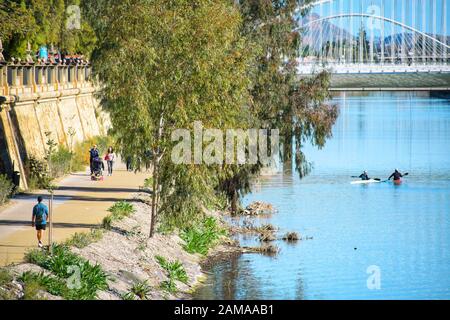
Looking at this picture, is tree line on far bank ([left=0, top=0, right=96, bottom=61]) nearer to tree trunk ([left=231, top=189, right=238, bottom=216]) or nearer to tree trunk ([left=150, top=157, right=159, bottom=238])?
tree trunk ([left=150, top=157, right=159, bottom=238])

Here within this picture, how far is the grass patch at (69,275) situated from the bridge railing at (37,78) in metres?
11.5

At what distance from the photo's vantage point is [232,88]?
2803cm

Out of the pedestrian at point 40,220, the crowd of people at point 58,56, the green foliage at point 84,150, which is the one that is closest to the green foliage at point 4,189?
the pedestrian at point 40,220

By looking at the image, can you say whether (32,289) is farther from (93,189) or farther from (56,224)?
(93,189)

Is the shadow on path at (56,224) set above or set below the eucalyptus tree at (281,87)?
below

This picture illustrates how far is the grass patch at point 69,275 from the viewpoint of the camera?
65.3 feet

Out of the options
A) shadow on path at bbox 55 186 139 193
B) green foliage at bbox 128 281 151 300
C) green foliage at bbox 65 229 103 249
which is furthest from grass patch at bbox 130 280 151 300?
shadow on path at bbox 55 186 139 193

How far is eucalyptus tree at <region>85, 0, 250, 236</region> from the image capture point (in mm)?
26422

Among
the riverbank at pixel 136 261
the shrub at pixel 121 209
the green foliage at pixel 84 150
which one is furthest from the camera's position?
the green foliage at pixel 84 150

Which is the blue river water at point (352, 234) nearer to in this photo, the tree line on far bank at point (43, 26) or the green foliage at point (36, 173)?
the green foliage at point (36, 173)

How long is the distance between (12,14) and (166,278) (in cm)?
1033

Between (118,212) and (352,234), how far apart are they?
8.94 m
